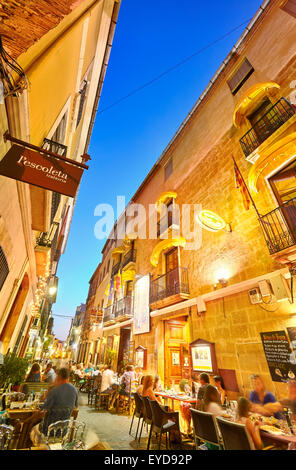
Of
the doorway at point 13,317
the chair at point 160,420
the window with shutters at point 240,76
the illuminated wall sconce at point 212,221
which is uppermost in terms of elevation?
the window with shutters at point 240,76

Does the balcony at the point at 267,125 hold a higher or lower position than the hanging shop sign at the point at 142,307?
higher

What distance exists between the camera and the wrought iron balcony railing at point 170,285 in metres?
8.45

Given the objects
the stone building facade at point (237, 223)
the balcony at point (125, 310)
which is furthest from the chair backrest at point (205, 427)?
the balcony at point (125, 310)

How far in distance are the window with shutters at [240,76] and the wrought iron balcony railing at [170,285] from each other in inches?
325

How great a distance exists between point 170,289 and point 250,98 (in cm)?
818

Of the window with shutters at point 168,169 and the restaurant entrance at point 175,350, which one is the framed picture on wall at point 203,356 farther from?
the window with shutters at point 168,169

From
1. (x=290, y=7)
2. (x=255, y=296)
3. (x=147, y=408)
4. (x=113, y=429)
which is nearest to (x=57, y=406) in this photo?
(x=147, y=408)

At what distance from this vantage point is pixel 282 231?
17.4 feet

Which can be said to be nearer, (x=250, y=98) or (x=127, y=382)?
(x=250, y=98)

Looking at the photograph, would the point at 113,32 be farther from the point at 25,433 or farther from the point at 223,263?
the point at 25,433

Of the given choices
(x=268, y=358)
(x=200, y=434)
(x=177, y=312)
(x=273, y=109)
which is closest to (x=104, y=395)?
(x=177, y=312)

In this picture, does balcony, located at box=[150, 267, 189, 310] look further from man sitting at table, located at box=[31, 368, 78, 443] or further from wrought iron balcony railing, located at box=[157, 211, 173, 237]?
man sitting at table, located at box=[31, 368, 78, 443]

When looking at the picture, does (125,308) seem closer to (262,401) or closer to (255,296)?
(255,296)
